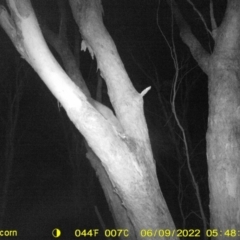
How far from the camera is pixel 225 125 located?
3.32 m

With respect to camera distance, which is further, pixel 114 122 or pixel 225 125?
pixel 225 125

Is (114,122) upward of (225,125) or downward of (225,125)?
upward

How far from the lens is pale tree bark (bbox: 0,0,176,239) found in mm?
2830

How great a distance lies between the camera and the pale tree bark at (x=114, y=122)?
283 centimetres

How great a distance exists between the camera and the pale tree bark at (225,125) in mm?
3203

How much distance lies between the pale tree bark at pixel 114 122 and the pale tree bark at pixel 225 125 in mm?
603

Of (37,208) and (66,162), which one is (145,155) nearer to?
(37,208)

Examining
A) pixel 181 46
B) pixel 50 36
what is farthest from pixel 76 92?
pixel 181 46

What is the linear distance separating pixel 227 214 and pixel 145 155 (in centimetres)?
100

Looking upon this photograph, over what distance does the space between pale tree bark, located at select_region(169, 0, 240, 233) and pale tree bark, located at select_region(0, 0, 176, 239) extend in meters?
0.60

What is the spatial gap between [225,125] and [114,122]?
1108mm

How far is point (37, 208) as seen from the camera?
13742mm

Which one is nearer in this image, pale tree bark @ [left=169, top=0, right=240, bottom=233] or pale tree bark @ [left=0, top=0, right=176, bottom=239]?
pale tree bark @ [left=0, top=0, right=176, bottom=239]

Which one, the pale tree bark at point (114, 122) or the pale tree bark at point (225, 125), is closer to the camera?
the pale tree bark at point (114, 122)
